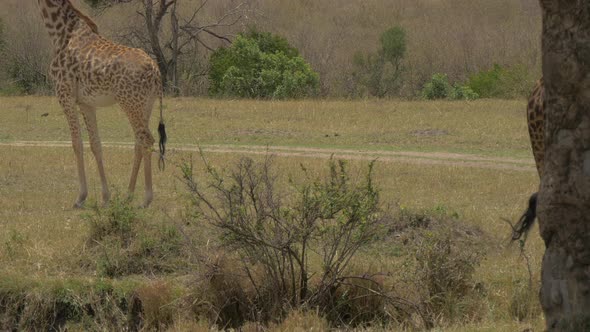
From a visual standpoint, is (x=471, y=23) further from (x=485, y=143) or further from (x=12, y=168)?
(x=12, y=168)

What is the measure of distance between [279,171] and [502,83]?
1234 cm

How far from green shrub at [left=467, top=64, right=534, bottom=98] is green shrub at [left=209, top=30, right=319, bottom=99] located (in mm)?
4090

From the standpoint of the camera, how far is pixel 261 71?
23516mm

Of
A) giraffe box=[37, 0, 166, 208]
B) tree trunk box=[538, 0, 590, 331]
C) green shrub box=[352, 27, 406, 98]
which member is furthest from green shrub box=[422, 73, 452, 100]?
tree trunk box=[538, 0, 590, 331]

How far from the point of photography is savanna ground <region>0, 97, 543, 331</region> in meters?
7.85

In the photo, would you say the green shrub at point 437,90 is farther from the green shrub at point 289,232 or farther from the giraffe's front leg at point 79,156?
the green shrub at point 289,232

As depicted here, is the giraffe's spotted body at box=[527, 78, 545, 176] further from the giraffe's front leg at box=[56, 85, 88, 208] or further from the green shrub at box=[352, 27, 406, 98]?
the green shrub at box=[352, 27, 406, 98]

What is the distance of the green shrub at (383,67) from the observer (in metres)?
26.1

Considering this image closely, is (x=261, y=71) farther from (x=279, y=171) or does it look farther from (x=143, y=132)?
(x=143, y=132)

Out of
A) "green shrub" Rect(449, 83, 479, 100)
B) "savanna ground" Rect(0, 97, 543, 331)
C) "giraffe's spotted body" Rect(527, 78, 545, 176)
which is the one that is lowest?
"savanna ground" Rect(0, 97, 543, 331)

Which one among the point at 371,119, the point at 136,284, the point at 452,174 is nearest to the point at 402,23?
the point at 371,119

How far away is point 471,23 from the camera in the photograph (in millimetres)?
34438

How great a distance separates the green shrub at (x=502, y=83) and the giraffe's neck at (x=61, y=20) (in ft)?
42.4

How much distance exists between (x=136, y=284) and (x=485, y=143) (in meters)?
8.79
